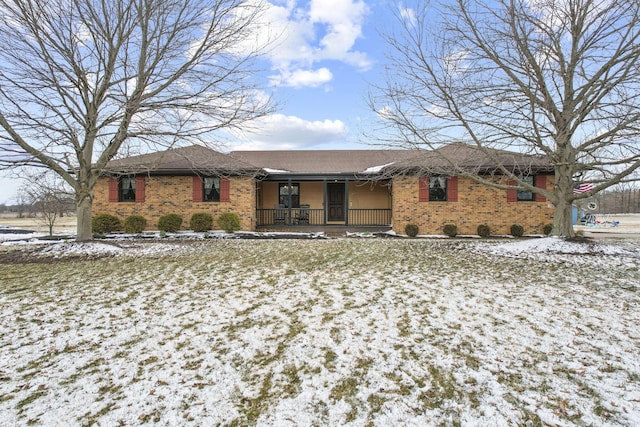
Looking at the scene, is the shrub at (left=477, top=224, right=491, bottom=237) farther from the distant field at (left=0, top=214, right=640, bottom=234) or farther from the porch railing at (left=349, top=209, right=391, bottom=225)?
the distant field at (left=0, top=214, right=640, bottom=234)

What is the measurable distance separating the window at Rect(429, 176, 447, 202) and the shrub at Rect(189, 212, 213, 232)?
9.26m

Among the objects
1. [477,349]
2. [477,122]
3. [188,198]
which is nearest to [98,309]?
[477,349]

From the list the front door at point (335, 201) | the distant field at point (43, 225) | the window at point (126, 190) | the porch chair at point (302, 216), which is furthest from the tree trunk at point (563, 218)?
the distant field at point (43, 225)

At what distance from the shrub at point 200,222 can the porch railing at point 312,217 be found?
8.10ft

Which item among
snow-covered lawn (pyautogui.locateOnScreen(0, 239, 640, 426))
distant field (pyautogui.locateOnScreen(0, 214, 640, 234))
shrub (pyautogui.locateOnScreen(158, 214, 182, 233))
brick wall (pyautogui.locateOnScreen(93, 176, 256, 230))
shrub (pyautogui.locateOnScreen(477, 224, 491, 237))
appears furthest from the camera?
distant field (pyautogui.locateOnScreen(0, 214, 640, 234))

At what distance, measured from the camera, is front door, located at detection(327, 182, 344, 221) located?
17.1 metres

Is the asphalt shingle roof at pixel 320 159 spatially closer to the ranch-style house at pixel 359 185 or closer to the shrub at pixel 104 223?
the ranch-style house at pixel 359 185

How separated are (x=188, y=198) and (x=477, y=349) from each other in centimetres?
1335

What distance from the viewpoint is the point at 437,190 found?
13.9 metres

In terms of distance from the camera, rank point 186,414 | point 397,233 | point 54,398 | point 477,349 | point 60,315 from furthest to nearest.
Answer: point 397,233 < point 60,315 < point 477,349 < point 54,398 < point 186,414

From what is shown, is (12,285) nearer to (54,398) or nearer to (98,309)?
(98,309)

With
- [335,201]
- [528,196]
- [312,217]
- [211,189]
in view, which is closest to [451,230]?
[528,196]

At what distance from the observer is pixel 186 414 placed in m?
2.22

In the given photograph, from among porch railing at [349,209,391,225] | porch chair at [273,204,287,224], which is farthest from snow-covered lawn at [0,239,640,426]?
porch chair at [273,204,287,224]
